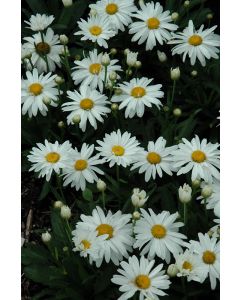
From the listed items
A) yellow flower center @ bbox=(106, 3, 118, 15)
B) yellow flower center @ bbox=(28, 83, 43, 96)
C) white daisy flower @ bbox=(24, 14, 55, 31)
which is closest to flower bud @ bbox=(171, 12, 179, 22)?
yellow flower center @ bbox=(106, 3, 118, 15)

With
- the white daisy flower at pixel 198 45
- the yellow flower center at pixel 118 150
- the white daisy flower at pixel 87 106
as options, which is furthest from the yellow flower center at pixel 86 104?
the white daisy flower at pixel 198 45

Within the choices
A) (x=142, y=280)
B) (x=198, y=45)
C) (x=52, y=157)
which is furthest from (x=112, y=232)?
(x=198, y=45)

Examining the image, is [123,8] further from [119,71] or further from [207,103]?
[207,103]

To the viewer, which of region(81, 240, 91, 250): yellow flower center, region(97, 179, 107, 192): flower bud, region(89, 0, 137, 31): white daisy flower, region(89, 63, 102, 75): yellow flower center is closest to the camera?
region(81, 240, 91, 250): yellow flower center

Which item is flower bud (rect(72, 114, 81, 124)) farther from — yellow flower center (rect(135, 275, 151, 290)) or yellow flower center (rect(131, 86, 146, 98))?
yellow flower center (rect(135, 275, 151, 290))

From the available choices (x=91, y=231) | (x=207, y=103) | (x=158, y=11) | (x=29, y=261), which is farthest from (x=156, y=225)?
(x=158, y=11)

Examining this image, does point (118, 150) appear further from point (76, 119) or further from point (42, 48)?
point (42, 48)
